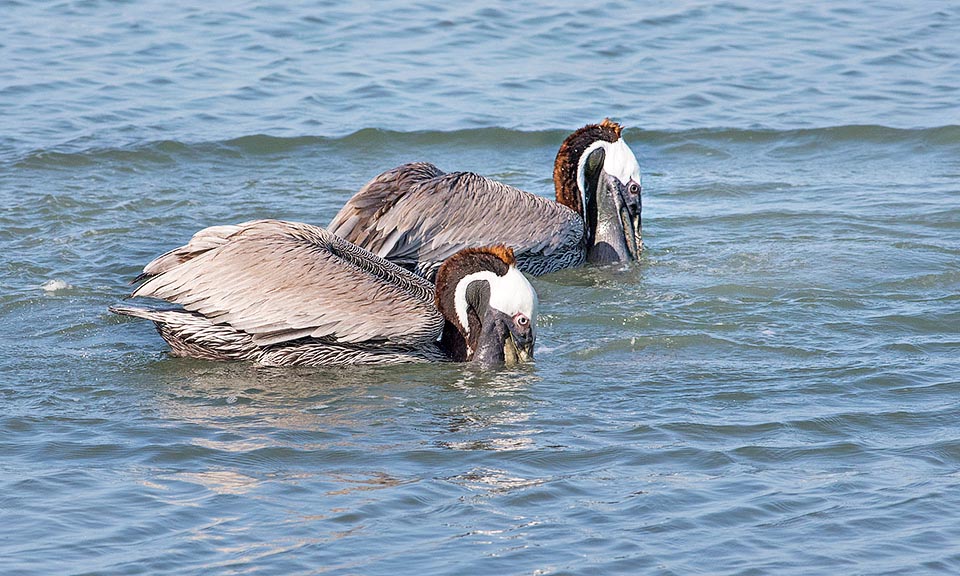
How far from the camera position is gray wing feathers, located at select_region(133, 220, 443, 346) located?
6.11 m

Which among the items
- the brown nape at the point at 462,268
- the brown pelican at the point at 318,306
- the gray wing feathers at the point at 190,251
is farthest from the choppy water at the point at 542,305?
the gray wing feathers at the point at 190,251

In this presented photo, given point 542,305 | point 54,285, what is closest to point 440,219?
point 542,305

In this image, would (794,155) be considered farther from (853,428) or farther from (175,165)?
(853,428)

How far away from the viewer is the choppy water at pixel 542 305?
179 inches

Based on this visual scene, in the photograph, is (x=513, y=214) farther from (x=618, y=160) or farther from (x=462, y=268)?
(x=462, y=268)

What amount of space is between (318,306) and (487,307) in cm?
76

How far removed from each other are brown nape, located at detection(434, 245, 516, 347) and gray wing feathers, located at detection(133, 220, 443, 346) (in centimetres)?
11

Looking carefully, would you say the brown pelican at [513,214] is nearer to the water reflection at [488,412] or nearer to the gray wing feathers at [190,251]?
the gray wing feathers at [190,251]

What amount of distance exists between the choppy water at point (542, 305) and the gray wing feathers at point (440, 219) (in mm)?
356

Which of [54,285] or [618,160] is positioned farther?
[618,160]

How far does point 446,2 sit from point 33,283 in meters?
7.90

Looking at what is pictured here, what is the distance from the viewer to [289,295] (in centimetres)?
612

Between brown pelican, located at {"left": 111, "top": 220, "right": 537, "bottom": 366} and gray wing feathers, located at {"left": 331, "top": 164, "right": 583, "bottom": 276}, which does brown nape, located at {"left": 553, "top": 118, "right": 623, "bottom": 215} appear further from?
brown pelican, located at {"left": 111, "top": 220, "right": 537, "bottom": 366}

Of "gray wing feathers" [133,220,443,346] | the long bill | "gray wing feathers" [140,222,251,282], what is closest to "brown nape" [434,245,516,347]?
"gray wing feathers" [133,220,443,346]
